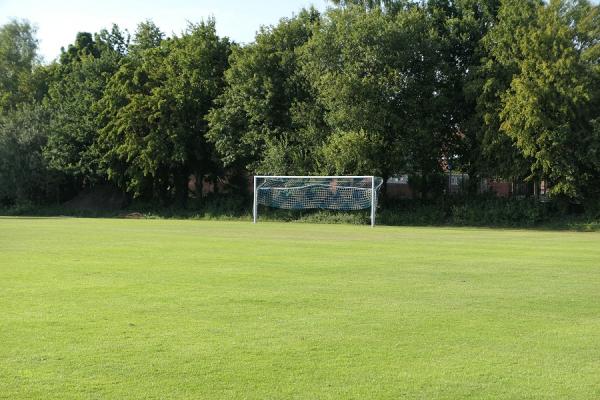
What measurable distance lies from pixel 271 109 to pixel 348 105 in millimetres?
7274

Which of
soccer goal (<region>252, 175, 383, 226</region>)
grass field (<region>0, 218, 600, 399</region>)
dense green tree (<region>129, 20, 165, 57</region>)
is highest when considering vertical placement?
dense green tree (<region>129, 20, 165, 57</region>)

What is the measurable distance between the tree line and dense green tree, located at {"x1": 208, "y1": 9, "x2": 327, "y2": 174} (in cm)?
10

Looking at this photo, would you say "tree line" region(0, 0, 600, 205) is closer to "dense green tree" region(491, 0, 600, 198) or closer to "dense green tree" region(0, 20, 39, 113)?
"dense green tree" region(491, 0, 600, 198)

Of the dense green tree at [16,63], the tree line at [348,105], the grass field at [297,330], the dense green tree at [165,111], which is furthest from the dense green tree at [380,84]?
the dense green tree at [16,63]

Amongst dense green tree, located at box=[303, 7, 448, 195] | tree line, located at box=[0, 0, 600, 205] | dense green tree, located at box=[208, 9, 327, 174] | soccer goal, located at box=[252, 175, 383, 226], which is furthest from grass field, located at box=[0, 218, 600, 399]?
dense green tree, located at box=[208, 9, 327, 174]

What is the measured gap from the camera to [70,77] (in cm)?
6688

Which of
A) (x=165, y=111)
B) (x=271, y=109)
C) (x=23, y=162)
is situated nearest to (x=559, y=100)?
(x=271, y=109)

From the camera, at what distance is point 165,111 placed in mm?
54812

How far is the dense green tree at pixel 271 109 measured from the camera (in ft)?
160

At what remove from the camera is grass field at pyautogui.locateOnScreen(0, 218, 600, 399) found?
6695 millimetres

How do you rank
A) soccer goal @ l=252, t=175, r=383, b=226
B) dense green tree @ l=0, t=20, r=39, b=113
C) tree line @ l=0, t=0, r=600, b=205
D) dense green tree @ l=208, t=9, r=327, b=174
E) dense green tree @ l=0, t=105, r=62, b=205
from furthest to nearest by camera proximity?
dense green tree @ l=0, t=20, r=39, b=113 < dense green tree @ l=0, t=105, r=62, b=205 < dense green tree @ l=208, t=9, r=327, b=174 < soccer goal @ l=252, t=175, r=383, b=226 < tree line @ l=0, t=0, r=600, b=205

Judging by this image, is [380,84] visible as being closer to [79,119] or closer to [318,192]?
[318,192]

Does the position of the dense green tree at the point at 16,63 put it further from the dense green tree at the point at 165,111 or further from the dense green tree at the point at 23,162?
the dense green tree at the point at 165,111

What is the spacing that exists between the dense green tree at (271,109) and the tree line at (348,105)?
10 centimetres
